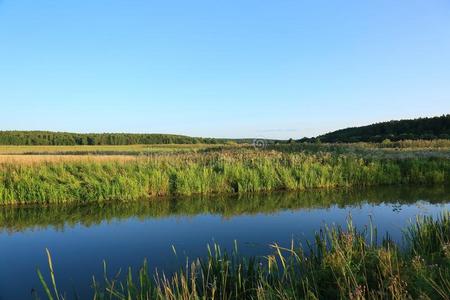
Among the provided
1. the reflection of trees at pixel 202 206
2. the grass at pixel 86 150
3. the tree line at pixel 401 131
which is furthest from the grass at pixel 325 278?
the tree line at pixel 401 131

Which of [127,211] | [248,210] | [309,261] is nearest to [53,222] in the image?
[127,211]

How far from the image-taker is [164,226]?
11492 mm

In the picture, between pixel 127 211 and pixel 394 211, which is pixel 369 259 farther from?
pixel 127 211

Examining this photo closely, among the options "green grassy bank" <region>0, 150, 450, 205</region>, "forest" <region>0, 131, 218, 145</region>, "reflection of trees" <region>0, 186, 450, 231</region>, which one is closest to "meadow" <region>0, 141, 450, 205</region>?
"green grassy bank" <region>0, 150, 450, 205</region>

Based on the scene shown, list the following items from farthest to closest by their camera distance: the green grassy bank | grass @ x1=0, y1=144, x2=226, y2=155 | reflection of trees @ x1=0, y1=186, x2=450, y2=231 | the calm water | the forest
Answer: the forest
grass @ x1=0, y1=144, x2=226, y2=155
the green grassy bank
reflection of trees @ x1=0, y1=186, x2=450, y2=231
the calm water

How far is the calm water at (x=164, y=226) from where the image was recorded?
797 cm

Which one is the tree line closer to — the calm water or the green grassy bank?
the green grassy bank

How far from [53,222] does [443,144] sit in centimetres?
3177

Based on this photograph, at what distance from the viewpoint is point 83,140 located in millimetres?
94125

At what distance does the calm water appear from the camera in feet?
26.1

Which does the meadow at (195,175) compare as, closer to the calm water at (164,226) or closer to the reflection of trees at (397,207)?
the calm water at (164,226)

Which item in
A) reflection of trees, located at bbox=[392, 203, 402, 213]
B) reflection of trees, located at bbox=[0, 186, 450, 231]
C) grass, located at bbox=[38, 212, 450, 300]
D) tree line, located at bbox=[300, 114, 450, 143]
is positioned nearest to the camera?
grass, located at bbox=[38, 212, 450, 300]

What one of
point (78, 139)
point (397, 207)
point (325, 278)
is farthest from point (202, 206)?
point (78, 139)

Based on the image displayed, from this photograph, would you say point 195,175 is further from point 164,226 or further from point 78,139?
point 78,139
